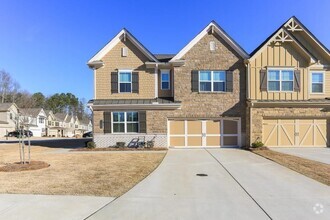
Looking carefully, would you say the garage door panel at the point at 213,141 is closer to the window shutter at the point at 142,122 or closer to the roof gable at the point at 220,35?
the window shutter at the point at 142,122

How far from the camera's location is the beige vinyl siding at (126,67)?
20047 millimetres

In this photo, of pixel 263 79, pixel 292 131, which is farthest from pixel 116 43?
pixel 292 131

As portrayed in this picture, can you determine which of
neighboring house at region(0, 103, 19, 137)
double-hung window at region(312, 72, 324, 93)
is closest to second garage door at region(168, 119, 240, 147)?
double-hung window at region(312, 72, 324, 93)

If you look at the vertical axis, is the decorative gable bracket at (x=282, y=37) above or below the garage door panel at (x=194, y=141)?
above

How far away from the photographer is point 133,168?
11.0 metres

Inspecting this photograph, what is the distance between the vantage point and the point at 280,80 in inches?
769

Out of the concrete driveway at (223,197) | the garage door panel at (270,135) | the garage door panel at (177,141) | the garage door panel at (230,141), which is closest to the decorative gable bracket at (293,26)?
the garage door panel at (270,135)

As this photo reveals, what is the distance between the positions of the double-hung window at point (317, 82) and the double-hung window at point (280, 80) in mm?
1940

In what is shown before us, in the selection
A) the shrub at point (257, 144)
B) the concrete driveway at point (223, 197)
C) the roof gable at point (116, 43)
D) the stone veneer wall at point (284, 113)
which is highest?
the roof gable at point (116, 43)

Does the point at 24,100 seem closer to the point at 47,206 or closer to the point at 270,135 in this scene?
the point at 270,135

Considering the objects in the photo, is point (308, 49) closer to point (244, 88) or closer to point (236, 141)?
point (244, 88)

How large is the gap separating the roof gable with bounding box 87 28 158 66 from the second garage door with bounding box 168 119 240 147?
5.32 m

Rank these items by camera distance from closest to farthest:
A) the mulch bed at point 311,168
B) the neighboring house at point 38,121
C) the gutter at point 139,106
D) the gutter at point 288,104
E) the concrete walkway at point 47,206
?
the concrete walkway at point 47,206 → the mulch bed at point 311,168 → the gutter at point 288,104 → the gutter at point 139,106 → the neighboring house at point 38,121

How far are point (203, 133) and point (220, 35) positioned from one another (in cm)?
736
